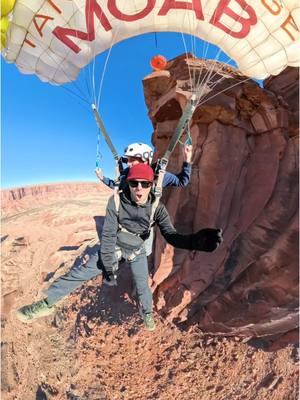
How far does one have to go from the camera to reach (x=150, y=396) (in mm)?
10445

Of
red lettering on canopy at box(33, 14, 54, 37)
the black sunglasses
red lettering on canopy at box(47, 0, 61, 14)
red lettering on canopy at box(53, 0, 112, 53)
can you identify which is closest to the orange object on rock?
red lettering on canopy at box(53, 0, 112, 53)

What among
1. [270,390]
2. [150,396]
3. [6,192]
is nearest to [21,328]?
[150,396]

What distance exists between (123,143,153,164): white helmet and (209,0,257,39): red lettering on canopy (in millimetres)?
4299

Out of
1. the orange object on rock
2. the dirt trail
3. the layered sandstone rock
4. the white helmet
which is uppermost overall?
the orange object on rock

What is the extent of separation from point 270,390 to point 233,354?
2012 millimetres

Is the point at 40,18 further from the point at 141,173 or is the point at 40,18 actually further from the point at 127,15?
the point at 141,173

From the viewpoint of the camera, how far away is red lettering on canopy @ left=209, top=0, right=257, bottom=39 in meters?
6.94

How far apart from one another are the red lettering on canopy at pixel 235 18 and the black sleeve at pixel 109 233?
5.63m

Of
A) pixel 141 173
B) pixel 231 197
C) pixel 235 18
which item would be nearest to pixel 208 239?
pixel 141 173

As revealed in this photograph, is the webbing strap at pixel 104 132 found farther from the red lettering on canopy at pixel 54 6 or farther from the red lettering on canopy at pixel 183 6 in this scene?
the red lettering on canopy at pixel 183 6

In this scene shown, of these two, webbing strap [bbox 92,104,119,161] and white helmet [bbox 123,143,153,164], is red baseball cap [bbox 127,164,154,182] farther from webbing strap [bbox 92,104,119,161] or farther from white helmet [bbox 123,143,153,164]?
webbing strap [bbox 92,104,119,161]

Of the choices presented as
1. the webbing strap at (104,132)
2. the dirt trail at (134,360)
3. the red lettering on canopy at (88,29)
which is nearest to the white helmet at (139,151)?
the webbing strap at (104,132)

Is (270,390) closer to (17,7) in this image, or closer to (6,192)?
(17,7)

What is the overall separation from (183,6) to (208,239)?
20.9ft
